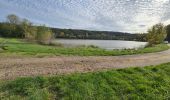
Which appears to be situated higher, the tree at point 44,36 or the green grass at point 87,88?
the tree at point 44,36

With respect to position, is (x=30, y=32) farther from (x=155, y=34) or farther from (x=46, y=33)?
(x=155, y=34)

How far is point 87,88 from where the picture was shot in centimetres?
557

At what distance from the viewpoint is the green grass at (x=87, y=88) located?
16.3 feet

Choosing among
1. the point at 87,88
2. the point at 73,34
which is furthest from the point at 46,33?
the point at 73,34

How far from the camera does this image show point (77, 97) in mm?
4945

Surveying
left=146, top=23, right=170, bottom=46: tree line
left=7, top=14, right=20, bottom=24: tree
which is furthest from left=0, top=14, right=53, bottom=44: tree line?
left=146, top=23, right=170, bottom=46: tree line

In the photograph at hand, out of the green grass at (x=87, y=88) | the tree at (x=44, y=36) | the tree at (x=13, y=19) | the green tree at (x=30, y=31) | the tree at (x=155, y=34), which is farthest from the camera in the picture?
the tree at (x=13, y=19)

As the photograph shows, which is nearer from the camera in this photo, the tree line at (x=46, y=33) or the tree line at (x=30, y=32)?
the tree line at (x=46, y=33)

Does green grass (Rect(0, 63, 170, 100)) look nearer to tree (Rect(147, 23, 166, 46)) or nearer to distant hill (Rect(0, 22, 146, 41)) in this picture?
tree (Rect(147, 23, 166, 46))

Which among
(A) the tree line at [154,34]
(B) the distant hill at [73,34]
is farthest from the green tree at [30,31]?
(A) the tree line at [154,34]

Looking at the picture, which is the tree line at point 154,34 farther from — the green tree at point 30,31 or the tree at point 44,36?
the green tree at point 30,31

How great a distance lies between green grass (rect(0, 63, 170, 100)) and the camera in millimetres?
4972

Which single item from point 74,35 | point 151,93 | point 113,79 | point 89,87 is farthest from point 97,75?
point 74,35

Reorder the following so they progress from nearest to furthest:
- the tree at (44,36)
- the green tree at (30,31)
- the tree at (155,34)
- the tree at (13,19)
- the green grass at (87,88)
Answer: the green grass at (87,88) → the tree at (155,34) → the tree at (44,36) → the green tree at (30,31) → the tree at (13,19)
